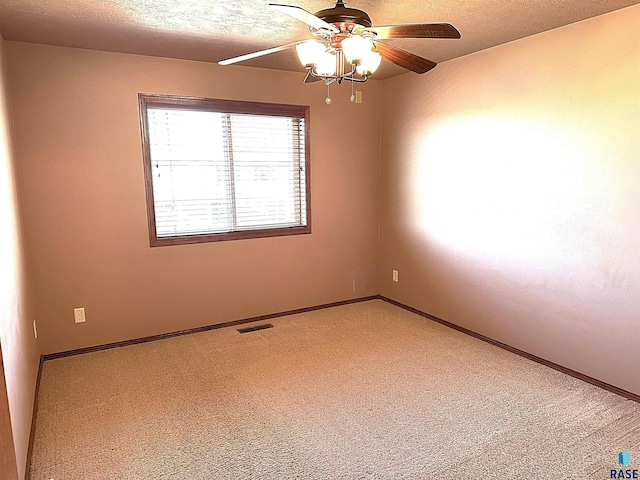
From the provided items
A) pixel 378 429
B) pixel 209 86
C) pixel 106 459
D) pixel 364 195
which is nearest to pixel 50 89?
pixel 209 86

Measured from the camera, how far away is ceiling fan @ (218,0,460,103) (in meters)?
1.76

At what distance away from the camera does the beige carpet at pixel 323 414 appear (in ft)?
6.80

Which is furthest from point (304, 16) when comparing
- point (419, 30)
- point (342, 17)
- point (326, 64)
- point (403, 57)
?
point (403, 57)

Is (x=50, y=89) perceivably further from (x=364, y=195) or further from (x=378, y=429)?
(x=378, y=429)

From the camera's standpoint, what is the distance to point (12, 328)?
2107mm

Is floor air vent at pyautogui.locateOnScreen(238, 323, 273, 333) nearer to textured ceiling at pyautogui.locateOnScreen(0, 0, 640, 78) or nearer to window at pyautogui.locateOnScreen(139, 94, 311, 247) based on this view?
window at pyautogui.locateOnScreen(139, 94, 311, 247)

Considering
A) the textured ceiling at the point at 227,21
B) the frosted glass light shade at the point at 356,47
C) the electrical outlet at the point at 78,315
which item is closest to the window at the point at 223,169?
the textured ceiling at the point at 227,21

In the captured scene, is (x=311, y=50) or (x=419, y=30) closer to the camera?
(x=419, y=30)

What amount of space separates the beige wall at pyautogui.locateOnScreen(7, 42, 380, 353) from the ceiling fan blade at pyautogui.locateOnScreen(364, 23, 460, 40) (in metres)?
2.17

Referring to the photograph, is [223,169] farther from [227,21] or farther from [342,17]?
[342,17]

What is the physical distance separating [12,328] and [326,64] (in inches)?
79.9

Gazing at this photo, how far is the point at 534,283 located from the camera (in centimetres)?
316

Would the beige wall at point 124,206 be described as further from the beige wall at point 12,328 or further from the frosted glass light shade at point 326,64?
the frosted glass light shade at point 326,64

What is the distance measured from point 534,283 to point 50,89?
384cm
